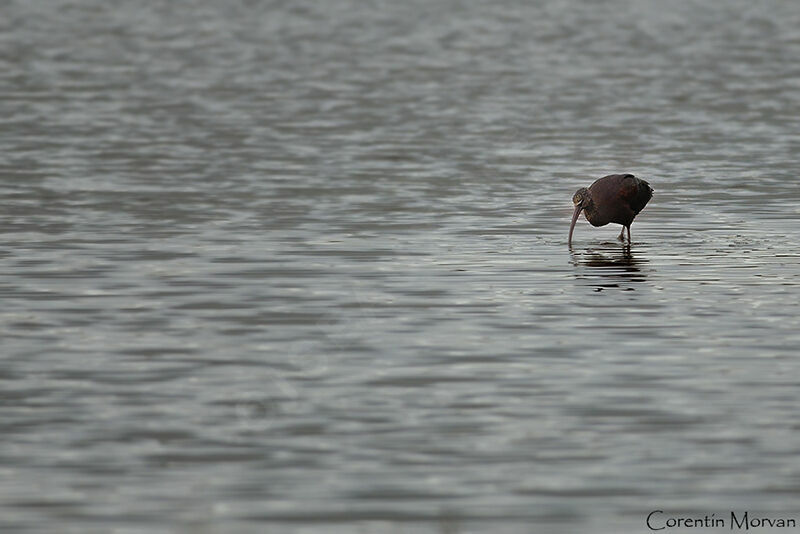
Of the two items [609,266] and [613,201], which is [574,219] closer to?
[613,201]

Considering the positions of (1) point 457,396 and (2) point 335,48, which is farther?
(2) point 335,48

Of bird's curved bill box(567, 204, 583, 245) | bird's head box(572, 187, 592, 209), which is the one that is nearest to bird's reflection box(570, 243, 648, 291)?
bird's curved bill box(567, 204, 583, 245)

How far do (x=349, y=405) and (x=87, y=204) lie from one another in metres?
12.7

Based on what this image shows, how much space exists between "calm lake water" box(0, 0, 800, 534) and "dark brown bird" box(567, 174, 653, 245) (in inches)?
17.1

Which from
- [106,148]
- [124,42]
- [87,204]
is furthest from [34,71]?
[87,204]

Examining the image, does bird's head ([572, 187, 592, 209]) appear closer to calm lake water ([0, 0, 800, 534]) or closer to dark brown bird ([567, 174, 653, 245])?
dark brown bird ([567, 174, 653, 245])

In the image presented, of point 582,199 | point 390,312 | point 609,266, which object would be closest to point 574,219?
point 582,199

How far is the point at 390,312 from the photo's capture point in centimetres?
1755

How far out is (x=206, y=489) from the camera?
462 inches

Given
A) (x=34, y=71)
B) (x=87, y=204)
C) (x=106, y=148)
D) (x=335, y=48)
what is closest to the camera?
(x=87, y=204)

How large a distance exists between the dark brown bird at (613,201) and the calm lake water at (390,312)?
434 mm

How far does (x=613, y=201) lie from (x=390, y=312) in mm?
5667

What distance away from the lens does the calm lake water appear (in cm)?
1181

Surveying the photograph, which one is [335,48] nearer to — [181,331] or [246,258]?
[246,258]
